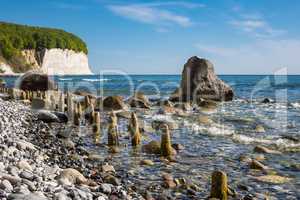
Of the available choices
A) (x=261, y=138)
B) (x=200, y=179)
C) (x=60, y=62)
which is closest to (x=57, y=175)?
(x=200, y=179)

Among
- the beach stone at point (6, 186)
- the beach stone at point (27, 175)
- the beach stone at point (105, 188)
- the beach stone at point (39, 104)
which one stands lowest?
the beach stone at point (105, 188)

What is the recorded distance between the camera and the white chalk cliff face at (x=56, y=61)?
462ft

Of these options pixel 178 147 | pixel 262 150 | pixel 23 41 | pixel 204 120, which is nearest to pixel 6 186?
pixel 178 147

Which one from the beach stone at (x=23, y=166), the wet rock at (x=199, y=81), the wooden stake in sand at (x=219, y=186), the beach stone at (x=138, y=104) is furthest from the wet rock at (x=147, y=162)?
the wet rock at (x=199, y=81)

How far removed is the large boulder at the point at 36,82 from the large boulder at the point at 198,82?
37.7 feet

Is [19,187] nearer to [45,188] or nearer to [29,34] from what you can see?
[45,188]

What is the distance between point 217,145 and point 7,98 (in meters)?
21.6

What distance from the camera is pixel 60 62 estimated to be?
506 ft

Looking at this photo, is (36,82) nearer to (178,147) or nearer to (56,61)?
(178,147)

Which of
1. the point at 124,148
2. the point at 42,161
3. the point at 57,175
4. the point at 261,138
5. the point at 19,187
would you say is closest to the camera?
the point at 19,187

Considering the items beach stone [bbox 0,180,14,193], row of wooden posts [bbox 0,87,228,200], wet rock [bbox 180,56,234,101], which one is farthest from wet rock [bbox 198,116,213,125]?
beach stone [bbox 0,180,14,193]

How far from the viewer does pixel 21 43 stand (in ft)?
463

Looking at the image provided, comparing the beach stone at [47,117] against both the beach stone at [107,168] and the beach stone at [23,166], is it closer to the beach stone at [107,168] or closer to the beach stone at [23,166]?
the beach stone at [107,168]

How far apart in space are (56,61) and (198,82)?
402ft
